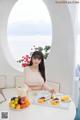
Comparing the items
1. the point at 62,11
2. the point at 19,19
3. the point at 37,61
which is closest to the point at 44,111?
the point at 37,61

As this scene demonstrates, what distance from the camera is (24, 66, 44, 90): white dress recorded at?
12.5 ft

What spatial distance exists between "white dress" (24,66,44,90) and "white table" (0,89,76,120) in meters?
0.77

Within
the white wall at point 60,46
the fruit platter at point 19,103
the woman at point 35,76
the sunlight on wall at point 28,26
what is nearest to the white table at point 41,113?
the fruit platter at point 19,103

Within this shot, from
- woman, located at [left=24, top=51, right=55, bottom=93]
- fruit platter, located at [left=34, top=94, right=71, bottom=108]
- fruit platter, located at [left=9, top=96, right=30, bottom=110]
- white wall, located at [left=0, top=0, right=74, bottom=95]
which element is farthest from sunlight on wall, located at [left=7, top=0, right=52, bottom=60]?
fruit platter, located at [left=9, top=96, right=30, bottom=110]

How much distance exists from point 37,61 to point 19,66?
139 cm

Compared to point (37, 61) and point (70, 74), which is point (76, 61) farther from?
point (37, 61)

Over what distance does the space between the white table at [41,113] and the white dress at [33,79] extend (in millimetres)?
768

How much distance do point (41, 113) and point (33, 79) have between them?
1.06 m

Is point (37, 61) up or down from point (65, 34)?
down

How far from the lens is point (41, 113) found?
2844mm

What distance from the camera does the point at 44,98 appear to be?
3193mm

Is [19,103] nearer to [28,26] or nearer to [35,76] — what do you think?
[35,76]

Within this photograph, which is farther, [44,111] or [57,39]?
[57,39]

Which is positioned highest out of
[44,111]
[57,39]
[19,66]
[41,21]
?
[41,21]
